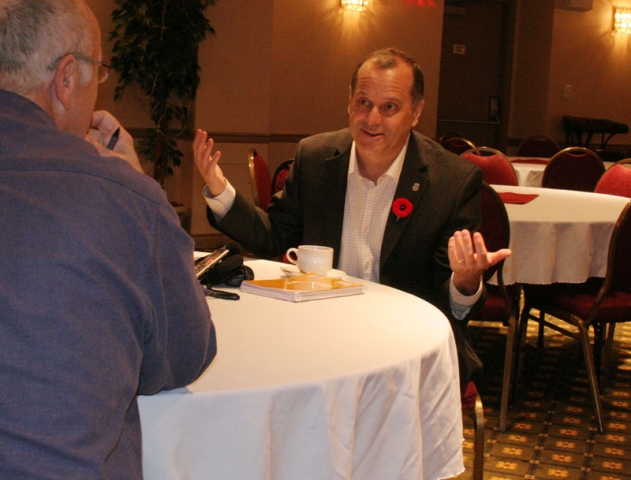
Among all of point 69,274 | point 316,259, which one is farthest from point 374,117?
point 69,274

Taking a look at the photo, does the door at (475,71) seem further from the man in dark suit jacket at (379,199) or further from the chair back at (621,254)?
the man in dark suit jacket at (379,199)

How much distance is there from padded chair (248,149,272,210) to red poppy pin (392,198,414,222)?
2.14m

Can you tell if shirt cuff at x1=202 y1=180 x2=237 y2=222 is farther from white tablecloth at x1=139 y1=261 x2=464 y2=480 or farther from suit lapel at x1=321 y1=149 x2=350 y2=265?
white tablecloth at x1=139 y1=261 x2=464 y2=480

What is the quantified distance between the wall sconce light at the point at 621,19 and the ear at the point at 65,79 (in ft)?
34.8

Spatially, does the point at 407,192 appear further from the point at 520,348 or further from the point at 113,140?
the point at 520,348

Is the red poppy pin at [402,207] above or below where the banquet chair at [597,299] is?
above

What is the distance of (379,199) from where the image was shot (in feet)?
8.47

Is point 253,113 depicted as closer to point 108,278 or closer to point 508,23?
point 508,23

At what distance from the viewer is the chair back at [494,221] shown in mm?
3322

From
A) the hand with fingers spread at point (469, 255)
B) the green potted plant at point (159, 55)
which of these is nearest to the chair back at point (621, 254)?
the hand with fingers spread at point (469, 255)

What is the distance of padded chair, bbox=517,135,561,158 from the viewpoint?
9047 mm

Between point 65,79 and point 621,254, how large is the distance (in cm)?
274

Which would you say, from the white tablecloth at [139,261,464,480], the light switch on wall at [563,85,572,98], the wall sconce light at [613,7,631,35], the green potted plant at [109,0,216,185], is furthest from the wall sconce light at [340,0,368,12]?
the white tablecloth at [139,261,464,480]

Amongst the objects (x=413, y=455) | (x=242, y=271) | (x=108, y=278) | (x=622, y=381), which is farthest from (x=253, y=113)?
(x=108, y=278)
